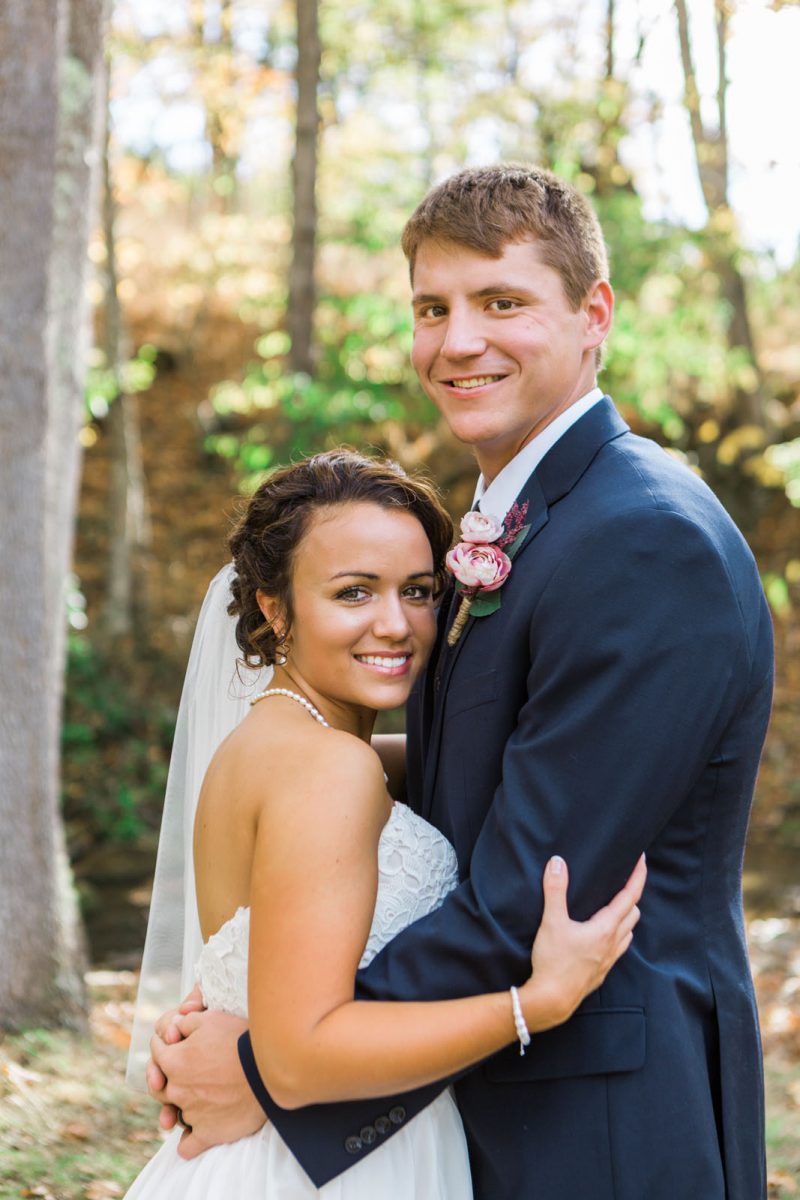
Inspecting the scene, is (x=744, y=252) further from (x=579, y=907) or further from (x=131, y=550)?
(x=579, y=907)

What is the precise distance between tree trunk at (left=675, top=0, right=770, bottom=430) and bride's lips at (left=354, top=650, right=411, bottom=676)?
708 centimetres

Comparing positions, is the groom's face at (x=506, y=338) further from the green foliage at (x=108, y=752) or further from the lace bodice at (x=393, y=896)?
the green foliage at (x=108, y=752)

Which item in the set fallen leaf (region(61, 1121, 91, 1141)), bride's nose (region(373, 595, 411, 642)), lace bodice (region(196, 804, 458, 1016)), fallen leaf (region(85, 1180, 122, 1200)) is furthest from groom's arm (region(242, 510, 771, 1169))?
fallen leaf (region(61, 1121, 91, 1141))

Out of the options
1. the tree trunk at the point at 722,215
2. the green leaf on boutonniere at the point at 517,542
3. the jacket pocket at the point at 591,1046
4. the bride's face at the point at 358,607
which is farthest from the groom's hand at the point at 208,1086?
the tree trunk at the point at 722,215

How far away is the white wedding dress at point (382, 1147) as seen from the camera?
2227 millimetres

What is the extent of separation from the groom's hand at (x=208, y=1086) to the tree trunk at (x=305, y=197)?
8.61m

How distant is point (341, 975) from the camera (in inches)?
81.1

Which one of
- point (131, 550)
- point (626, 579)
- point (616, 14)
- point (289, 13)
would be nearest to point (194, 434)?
point (131, 550)

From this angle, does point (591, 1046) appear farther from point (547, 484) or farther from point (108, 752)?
point (108, 752)

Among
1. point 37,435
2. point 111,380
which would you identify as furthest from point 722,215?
point 37,435

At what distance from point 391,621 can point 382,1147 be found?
938mm

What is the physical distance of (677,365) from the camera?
9852mm

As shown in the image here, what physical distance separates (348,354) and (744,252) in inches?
133

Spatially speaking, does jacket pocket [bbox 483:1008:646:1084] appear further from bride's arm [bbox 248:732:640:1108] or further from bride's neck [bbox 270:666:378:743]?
bride's neck [bbox 270:666:378:743]
